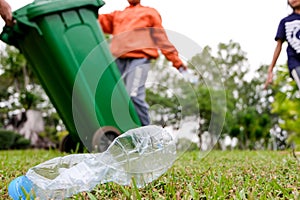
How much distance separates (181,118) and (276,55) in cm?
183

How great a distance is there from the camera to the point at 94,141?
137 inches

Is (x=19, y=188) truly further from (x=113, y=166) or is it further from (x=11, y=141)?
(x=11, y=141)

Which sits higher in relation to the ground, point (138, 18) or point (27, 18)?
point (27, 18)

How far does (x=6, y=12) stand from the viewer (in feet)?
10.2

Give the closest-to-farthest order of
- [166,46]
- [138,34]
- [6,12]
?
1. [166,46]
2. [138,34]
3. [6,12]

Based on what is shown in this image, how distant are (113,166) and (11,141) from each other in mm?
11780

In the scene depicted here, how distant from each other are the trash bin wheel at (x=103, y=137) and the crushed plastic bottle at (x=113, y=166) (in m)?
1.69

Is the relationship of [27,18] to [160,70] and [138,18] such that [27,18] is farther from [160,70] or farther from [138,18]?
[160,70]

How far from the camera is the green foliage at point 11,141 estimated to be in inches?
491

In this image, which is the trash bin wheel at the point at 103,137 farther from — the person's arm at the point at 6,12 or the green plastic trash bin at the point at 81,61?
the person's arm at the point at 6,12

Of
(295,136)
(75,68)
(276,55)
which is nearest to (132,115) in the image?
(75,68)

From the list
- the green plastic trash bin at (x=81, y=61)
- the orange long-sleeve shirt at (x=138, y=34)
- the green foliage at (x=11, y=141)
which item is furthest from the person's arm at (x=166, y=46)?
the green foliage at (x=11, y=141)

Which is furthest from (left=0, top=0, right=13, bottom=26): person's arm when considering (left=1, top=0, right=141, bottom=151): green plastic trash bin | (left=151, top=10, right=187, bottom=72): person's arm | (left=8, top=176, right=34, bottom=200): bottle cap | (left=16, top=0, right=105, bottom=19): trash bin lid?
(left=8, top=176, right=34, bottom=200): bottle cap

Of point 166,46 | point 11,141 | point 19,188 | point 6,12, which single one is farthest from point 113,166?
point 11,141
